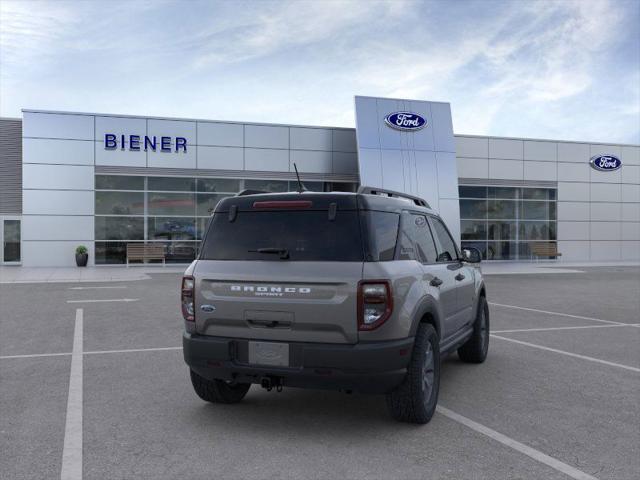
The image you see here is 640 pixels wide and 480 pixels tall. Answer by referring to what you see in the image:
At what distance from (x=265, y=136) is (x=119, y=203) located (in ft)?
23.0

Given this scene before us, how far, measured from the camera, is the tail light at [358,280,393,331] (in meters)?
4.09

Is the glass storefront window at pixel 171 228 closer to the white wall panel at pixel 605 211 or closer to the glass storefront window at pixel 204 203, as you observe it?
the glass storefront window at pixel 204 203

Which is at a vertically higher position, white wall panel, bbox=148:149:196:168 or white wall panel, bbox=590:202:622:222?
white wall panel, bbox=148:149:196:168

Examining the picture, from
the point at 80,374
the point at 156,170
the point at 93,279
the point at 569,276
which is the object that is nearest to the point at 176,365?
the point at 80,374

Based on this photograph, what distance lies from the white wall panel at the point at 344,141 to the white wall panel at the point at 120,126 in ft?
27.8

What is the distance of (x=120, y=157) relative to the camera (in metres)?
24.8

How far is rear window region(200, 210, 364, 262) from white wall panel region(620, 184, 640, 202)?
3224 centimetres

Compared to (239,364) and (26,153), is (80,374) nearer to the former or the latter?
(239,364)

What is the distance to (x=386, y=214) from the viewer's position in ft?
15.3

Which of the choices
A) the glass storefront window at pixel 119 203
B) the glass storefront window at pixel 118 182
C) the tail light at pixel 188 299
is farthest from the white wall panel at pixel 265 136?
the tail light at pixel 188 299

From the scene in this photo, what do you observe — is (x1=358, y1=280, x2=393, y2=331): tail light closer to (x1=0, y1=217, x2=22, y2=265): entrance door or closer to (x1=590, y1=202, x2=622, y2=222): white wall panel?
(x1=0, y1=217, x2=22, y2=265): entrance door

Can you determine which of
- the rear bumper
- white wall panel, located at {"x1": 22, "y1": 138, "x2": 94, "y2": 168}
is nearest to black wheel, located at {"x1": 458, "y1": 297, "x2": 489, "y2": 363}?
the rear bumper

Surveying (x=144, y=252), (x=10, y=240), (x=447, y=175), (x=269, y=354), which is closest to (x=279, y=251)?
(x=269, y=354)

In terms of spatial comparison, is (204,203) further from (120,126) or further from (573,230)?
(573,230)
